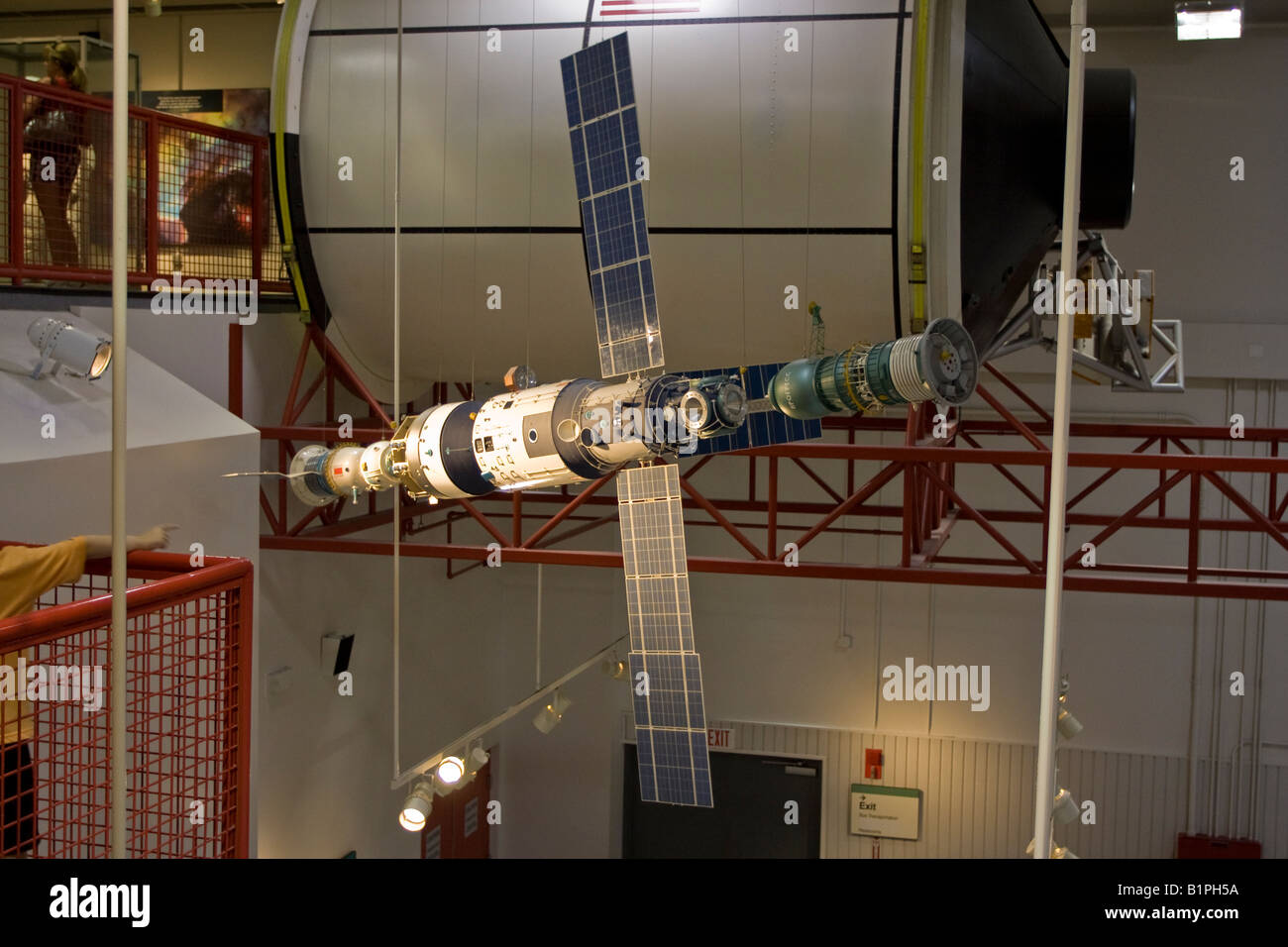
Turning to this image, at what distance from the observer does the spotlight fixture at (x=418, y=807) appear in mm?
7996

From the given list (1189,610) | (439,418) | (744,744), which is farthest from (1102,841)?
(439,418)

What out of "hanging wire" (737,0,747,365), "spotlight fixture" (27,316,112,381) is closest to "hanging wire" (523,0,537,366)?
"hanging wire" (737,0,747,365)

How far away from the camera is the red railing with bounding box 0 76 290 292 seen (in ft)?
24.4

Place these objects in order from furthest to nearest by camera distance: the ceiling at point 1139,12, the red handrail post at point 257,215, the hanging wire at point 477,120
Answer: the ceiling at point 1139,12 → the red handrail post at point 257,215 → the hanging wire at point 477,120

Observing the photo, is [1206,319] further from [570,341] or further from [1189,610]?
[570,341]

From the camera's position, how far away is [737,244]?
8.38 metres

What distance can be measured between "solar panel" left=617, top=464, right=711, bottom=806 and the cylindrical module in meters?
1.07

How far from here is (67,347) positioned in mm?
6660

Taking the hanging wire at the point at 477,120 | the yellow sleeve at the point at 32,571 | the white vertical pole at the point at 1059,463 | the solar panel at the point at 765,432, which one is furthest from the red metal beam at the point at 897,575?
the yellow sleeve at the point at 32,571

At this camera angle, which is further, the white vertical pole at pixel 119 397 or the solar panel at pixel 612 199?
the solar panel at pixel 612 199

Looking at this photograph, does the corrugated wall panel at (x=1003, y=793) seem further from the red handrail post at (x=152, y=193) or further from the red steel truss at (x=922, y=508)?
the red handrail post at (x=152, y=193)

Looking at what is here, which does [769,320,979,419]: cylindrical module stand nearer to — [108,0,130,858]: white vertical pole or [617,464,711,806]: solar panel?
[617,464,711,806]: solar panel

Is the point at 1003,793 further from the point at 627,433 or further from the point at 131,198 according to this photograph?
the point at 131,198
